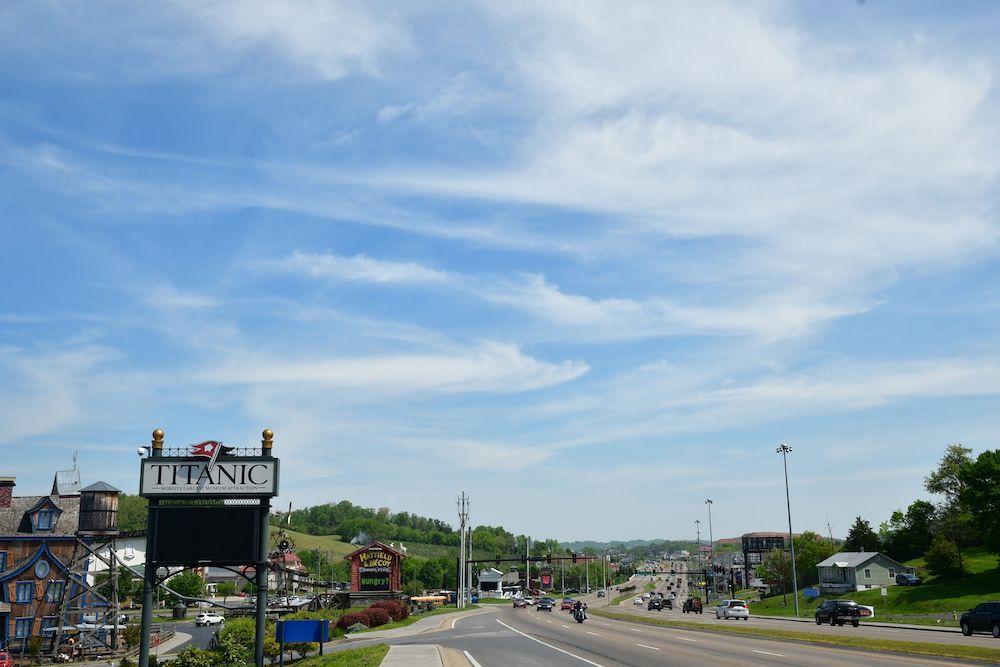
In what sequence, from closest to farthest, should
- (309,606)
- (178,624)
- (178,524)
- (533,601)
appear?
(178,524) < (178,624) < (309,606) < (533,601)

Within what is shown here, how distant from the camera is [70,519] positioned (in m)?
67.9

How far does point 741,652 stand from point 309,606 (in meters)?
72.5

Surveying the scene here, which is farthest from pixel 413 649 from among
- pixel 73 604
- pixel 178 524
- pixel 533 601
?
pixel 533 601

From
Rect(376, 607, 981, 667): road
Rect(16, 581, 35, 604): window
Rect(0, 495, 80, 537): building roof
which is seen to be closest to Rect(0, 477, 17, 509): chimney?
Rect(0, 495, 80, 537): building roof

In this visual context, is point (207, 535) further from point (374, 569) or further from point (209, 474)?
point (374, 569)

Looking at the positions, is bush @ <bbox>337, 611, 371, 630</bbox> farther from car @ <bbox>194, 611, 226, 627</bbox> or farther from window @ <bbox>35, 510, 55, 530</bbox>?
window @ <bbox>35, 510, 55, 530</bbox>

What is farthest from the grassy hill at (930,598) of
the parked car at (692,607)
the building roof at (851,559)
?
the parked car at (692,607)

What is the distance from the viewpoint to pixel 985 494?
84688mm

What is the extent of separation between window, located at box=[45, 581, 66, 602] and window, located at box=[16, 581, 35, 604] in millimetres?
963

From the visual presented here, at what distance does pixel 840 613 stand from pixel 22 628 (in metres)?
56.3

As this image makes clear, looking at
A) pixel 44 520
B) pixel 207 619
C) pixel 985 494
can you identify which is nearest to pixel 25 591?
pixel 44 520

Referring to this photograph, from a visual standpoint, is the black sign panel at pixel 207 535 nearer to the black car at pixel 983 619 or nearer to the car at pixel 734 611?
the black car at pixel 983 619

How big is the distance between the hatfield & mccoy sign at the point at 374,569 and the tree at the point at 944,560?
197 feet

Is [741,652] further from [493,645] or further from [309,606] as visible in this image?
[309,606]
